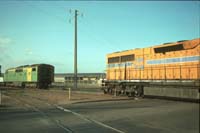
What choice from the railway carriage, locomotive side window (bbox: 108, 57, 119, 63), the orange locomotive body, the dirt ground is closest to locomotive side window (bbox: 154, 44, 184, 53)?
the orange locomotive body

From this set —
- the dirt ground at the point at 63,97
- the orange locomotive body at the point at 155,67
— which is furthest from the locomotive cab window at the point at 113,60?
the dirt ground at the point at 63,97

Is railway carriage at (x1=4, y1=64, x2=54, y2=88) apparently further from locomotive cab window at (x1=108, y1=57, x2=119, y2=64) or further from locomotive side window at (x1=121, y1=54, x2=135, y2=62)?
locomotive side window at (x1=121, y1=54, x2=135, y2=62)

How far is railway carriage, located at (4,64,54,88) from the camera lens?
1909 inches

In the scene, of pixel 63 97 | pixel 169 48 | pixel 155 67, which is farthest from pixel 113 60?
pixel 169 48

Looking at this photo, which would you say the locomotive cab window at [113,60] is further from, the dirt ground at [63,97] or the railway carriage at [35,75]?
the railway carriage at [35,75]

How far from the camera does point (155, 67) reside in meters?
23.8

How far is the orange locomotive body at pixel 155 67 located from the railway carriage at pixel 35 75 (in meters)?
20.6

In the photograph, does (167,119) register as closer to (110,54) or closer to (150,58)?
(150,58)

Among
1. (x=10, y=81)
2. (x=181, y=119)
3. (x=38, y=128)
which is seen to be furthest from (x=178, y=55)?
(x=10, y=81)

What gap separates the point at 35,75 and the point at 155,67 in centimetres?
2927

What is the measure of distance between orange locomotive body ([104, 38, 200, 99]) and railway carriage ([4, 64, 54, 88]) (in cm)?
2063

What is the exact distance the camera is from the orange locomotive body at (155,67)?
2022 cm

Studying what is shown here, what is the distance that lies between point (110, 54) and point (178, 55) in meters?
10.4

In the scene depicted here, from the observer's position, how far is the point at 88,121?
12.4 m
